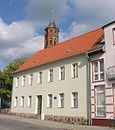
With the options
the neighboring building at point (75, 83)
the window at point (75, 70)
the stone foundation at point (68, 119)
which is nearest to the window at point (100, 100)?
the neighboring building at point (75, 83)

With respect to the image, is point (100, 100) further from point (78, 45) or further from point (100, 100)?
point (78, 45)

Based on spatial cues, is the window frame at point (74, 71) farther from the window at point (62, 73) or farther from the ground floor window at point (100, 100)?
the ground floor window at point (100, 100)

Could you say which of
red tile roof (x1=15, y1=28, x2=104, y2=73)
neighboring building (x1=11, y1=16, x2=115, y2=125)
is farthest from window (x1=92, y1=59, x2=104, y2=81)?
red tile roof (x1=15, y1=28, x2=104, y2=73)

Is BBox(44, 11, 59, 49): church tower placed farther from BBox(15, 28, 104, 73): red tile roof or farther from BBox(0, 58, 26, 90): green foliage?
BBox(15, 28, 104, 73): red tile roof

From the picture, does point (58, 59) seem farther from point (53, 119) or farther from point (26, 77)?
point (26, 77)

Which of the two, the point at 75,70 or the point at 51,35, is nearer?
the point at 75,70

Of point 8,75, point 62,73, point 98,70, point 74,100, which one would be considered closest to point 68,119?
point 74,100

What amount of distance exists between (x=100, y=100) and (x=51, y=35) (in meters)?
37.1

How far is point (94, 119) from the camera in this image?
22844 mm

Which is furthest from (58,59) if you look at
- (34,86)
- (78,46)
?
(34,86)

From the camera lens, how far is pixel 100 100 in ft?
74.6

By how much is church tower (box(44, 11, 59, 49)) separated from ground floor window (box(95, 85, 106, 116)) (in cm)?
3393

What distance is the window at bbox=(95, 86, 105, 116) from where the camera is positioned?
73.6 ft

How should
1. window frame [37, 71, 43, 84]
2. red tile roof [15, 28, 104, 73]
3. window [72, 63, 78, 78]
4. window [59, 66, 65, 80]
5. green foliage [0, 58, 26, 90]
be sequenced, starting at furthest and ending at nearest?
green foliage [0, 58, 26, 90] < window frame [37, 71, 43, 84] < window [59, 66, 65, 80] < red tile roof [15, 28, 104, 73] < window [72, 63, 78, 78]
